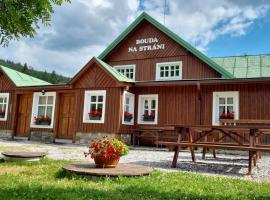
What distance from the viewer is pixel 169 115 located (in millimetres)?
14297

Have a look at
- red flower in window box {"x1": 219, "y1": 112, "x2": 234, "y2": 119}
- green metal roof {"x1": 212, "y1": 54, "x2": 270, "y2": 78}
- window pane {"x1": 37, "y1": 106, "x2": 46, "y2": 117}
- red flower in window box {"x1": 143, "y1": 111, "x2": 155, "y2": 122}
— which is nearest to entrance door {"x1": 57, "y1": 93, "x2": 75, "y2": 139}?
window pane {"x1": 37, "y1": 106, "x2": 46, "y2": 117}

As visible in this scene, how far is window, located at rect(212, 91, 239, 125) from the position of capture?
13.0 m

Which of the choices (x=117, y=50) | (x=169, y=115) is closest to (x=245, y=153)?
(x=169, y=115)

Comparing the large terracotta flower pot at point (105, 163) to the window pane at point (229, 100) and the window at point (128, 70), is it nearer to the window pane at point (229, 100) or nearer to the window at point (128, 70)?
the window pane at point (229, 100)

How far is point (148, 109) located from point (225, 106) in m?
3.65

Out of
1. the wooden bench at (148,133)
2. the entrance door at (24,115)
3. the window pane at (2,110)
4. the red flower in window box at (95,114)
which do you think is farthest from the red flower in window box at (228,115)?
the window pane at (2,110)

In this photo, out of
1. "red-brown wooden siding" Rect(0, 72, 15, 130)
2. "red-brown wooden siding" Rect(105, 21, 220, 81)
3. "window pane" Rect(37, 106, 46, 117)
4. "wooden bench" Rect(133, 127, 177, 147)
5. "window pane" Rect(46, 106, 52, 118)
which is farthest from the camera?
"red-brown wooden siding" Rect(0, 72, 15, 130)

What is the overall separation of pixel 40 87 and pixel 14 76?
2.76 meters

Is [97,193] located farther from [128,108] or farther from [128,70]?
[128,70]

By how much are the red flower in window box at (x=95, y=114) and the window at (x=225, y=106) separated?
521 centimetres

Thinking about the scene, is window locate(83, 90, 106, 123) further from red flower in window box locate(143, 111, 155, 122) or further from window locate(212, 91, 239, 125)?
window locate(212, 91, 239, 125)

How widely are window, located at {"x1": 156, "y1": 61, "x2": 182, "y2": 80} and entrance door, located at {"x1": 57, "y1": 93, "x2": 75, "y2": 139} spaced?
4.72 meters

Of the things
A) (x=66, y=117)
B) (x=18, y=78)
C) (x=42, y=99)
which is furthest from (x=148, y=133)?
(x=18, y=78)

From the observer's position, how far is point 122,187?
456 cm
